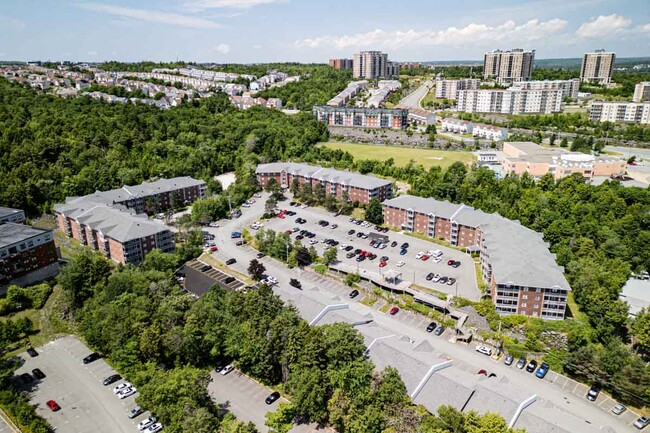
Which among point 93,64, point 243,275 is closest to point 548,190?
point 243,275

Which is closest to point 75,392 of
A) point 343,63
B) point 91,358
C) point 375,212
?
point 91,358

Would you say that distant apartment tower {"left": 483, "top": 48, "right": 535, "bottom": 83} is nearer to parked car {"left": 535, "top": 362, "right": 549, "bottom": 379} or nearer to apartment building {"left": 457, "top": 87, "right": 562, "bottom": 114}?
apartment building {"left": 457, "top": 87, "right": 562, "bottom": 114}

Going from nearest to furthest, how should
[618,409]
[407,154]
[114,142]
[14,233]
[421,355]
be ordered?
[618,409] → [421,355] → [14,233] → [114,142] → [407,154]

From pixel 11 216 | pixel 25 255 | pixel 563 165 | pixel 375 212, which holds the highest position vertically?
pixel 563 165

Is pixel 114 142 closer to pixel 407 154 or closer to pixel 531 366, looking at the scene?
pixel 407 154

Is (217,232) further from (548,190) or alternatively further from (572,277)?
(548,190)

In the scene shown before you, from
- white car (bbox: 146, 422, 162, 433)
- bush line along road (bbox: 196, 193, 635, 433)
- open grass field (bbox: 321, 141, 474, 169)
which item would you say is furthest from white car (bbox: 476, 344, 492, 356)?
open grass field (bbox: 321, 141, 474, 169)

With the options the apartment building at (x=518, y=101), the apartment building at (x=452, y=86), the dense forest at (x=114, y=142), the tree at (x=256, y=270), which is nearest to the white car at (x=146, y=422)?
the tree at (x=256, y=270)
